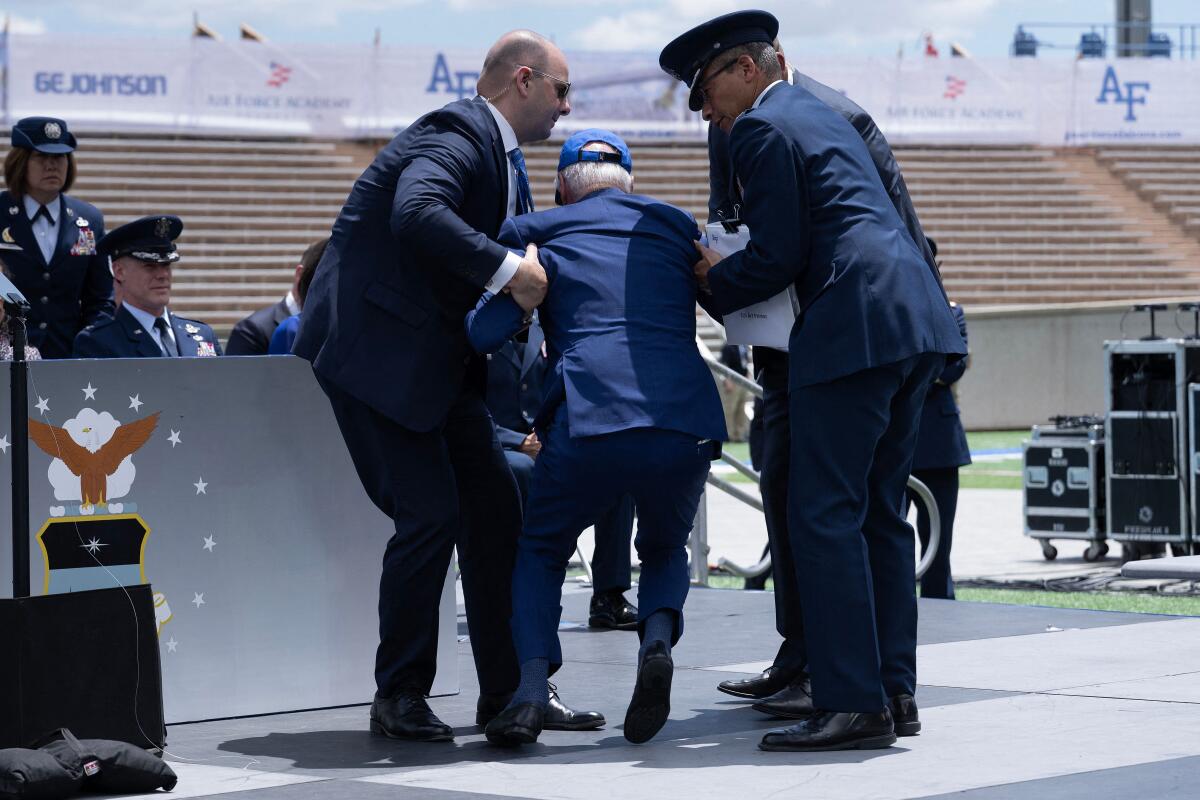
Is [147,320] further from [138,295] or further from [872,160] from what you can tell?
[872,160]

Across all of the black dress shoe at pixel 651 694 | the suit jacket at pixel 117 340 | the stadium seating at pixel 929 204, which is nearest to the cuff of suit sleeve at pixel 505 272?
the black dress shoe at pixel 651 694

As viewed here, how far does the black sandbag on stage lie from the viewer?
13.8 feet

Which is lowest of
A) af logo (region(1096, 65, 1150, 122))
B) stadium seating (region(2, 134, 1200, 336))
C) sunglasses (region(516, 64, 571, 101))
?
sunglasses (region(516, 64, 571, 101))

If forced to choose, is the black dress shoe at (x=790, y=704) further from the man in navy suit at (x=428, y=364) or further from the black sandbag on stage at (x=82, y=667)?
the black sandbag on stage at (x=82, y=667)

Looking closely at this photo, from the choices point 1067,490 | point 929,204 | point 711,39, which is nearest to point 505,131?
point 711,39

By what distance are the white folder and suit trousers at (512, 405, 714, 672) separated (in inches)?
12.1

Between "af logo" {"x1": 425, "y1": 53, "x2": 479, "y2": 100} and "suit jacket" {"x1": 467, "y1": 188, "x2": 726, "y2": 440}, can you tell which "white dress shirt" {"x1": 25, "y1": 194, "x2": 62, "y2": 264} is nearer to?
"suit jacket" {"x1": 467, "y1": 188, "x2": 726, "y2": 440}

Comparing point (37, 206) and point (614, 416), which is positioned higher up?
point (37, 206)

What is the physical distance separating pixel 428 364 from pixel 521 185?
0.58 meters

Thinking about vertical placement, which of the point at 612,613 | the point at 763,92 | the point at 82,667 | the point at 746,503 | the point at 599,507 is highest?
the point at 763,92

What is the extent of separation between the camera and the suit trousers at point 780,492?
4.96 m

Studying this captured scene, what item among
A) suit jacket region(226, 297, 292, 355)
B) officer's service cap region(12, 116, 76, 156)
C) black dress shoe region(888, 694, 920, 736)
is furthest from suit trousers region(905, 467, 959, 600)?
officer's service cap region(12, 116, 76, 156)

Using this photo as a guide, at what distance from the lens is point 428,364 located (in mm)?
4652

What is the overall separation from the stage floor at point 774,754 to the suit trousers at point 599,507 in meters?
0.33
